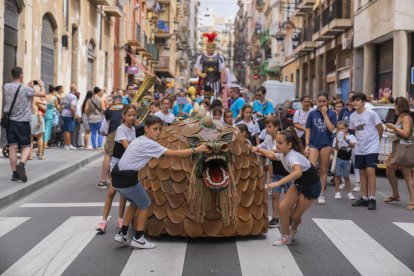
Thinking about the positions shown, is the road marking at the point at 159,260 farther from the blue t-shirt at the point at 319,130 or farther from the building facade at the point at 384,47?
the building facade at the point at 384,47

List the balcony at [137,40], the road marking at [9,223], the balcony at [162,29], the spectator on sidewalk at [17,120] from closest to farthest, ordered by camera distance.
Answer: the road marking at [9,223], the spectator on sidewalk at [17,120], the balcony at [137,40], the balcony at [162,29]

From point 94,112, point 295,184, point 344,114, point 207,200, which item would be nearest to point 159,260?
point 207,200

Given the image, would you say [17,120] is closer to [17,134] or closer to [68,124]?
[17,134]

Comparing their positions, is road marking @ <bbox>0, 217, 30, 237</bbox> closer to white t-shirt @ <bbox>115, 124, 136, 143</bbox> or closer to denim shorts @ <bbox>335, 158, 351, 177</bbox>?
white t-shirt @ <bbox>115, 124, 136, 143</bbox>

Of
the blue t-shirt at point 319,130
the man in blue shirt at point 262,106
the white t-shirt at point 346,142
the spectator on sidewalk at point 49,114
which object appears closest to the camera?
the blue t-shirt at point 319,130

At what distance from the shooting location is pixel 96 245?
7.00 metres

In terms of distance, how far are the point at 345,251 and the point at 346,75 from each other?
27.8m

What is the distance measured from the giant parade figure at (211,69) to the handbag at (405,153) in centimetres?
729

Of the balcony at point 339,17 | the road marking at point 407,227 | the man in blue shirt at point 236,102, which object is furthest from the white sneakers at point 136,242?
the balcony at point 339,17

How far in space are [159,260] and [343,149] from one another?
19.4 feet

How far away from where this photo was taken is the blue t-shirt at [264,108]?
13.7 m

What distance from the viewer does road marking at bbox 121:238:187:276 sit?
5.87m

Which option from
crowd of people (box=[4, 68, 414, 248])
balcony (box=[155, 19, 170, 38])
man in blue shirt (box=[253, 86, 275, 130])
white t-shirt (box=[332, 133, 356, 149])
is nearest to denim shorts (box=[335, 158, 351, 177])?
crowd of people (box=[4, 68, 414, 248])

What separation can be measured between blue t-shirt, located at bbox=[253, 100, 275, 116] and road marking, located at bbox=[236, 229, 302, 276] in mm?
6454
